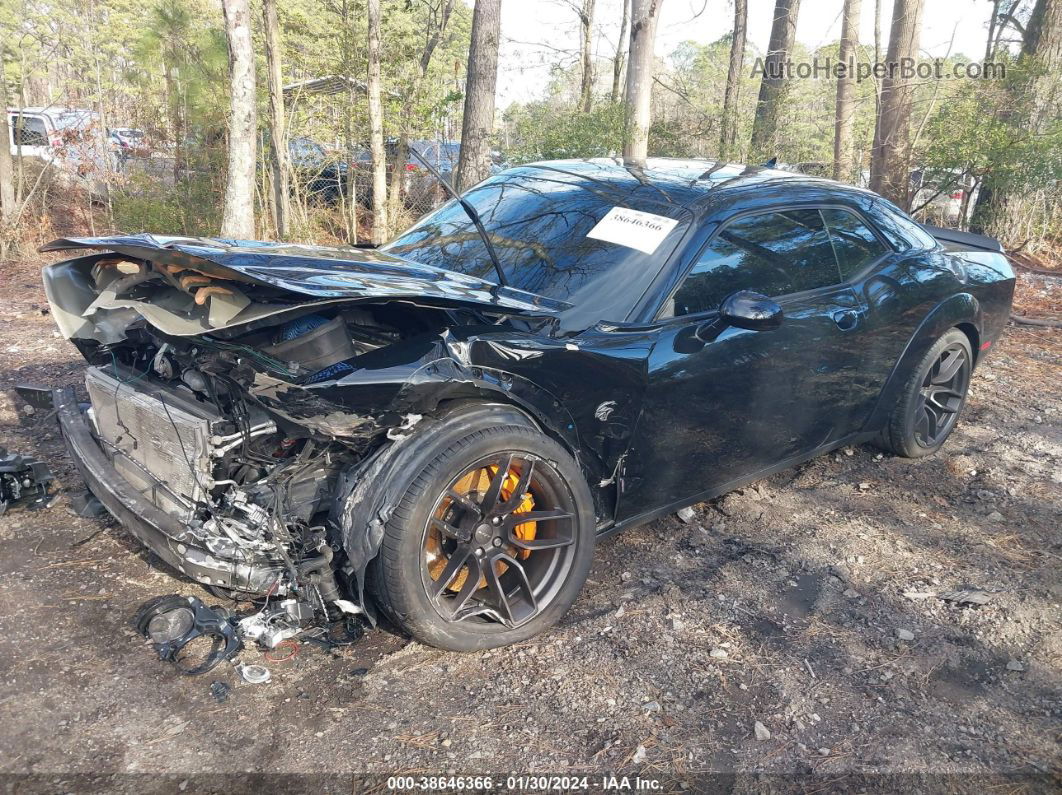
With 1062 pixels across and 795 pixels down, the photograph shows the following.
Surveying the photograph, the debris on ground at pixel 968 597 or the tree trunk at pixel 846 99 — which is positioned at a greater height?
the tree trunk at pixel 846 99

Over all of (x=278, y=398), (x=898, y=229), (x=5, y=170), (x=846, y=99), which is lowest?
(x=278, y=398)

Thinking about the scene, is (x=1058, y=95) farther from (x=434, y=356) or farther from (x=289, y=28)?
(x=434, y=356)

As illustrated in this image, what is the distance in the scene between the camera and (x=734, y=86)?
1394cm

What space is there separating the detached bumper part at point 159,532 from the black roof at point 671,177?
2.32m

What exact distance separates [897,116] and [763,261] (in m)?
10.1

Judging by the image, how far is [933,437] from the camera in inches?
188

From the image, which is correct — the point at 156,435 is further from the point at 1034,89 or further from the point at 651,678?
the point at 1034,89

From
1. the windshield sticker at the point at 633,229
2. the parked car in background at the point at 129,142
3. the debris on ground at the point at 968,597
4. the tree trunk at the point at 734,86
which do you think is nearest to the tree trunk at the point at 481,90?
the parked car in background at the point at 129,142

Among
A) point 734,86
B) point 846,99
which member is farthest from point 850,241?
point 846,99

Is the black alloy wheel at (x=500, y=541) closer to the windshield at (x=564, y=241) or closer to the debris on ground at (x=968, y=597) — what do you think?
the windshield at (x=564, y=241)

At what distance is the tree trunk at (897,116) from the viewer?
11.6 metres

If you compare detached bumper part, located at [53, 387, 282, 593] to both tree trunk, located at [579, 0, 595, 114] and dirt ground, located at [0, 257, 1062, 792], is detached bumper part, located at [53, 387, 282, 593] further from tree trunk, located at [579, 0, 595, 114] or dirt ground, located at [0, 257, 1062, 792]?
tree trunk, located at [579, 0, 595, 114]

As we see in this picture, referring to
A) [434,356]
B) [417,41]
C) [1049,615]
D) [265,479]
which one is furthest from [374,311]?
[417,41]

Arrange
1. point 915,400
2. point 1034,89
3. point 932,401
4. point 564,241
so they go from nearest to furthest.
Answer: point 564,241
point 915,400
point 932,401
point 1034,89
